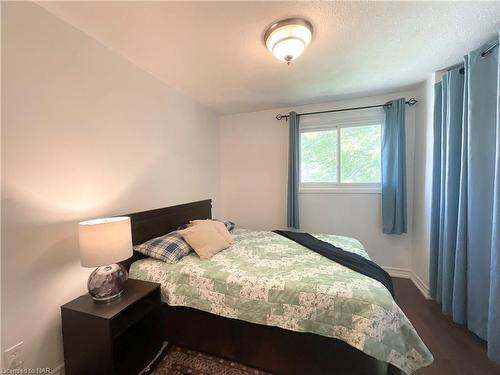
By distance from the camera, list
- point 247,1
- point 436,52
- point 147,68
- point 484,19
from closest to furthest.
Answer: point 247,1 → point 484,19 → point 436,52 → point 147,68

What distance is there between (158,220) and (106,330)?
1.16m

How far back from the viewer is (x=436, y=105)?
232 centimetres

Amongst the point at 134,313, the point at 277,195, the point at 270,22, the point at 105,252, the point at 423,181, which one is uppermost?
the point at 270,22

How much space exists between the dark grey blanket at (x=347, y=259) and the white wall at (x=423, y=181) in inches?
48.9

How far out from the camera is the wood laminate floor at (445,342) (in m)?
1.57

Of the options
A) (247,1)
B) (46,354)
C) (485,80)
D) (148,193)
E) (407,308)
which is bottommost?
(407,308)

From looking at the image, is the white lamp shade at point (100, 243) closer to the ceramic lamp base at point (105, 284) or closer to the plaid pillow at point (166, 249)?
the ceramic lamp base at point (105, 284)

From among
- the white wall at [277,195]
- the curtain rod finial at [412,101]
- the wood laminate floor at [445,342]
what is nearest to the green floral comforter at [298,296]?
the wood laminate floor at [445,342]

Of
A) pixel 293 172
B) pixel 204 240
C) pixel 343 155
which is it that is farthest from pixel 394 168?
pixel 204 240

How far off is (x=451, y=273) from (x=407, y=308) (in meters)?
0.57

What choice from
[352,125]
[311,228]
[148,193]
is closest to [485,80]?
[352,125]

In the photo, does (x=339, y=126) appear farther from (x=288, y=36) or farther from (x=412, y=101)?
(x=288, y=36)

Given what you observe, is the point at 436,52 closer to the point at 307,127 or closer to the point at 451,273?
the point at 307,127

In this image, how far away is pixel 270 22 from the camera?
1563 millimetres
